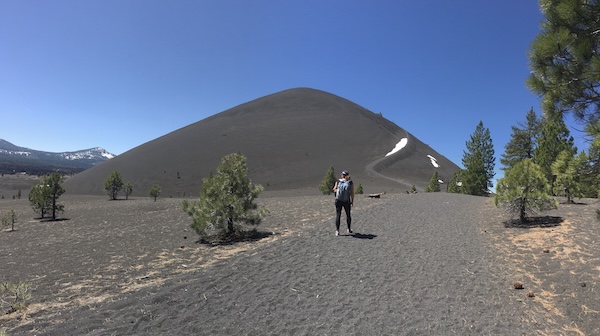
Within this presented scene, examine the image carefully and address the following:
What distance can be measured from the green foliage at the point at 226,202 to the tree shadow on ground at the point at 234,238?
214 millimetres

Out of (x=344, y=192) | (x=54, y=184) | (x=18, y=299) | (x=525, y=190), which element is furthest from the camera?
(x=54, y=184)

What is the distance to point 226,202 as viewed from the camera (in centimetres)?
Answer: 1064

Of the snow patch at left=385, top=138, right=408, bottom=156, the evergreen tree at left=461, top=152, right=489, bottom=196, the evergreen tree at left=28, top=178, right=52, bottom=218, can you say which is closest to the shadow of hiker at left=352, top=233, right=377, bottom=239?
the evergreen tree at left=28, top=178, right=52, bottom=218

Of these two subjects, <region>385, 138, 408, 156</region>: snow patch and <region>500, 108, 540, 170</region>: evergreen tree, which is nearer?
<region>500, 108, 540, 170</region>: evergreen tree

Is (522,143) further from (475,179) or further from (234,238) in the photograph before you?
(234,238)

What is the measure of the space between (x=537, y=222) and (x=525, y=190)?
4.24ft

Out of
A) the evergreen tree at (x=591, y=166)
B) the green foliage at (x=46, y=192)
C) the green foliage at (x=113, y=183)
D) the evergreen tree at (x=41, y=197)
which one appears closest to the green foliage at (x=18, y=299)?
the evergreen tree at (x=591, y=166)

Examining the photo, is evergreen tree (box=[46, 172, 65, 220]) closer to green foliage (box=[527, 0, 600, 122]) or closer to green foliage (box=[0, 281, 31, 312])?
green foliage (box=[0, 281, 31, 312])

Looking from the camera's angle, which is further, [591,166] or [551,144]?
[551,144]

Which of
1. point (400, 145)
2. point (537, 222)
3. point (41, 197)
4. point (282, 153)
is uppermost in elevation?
point (400, 145)

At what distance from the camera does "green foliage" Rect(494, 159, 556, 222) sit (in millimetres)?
11828

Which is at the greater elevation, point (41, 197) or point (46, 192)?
point (46, 192)

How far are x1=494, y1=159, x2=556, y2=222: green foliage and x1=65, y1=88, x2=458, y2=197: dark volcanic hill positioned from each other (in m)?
48.0

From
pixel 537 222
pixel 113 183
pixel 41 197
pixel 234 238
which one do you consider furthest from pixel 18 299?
pixel 113 183
